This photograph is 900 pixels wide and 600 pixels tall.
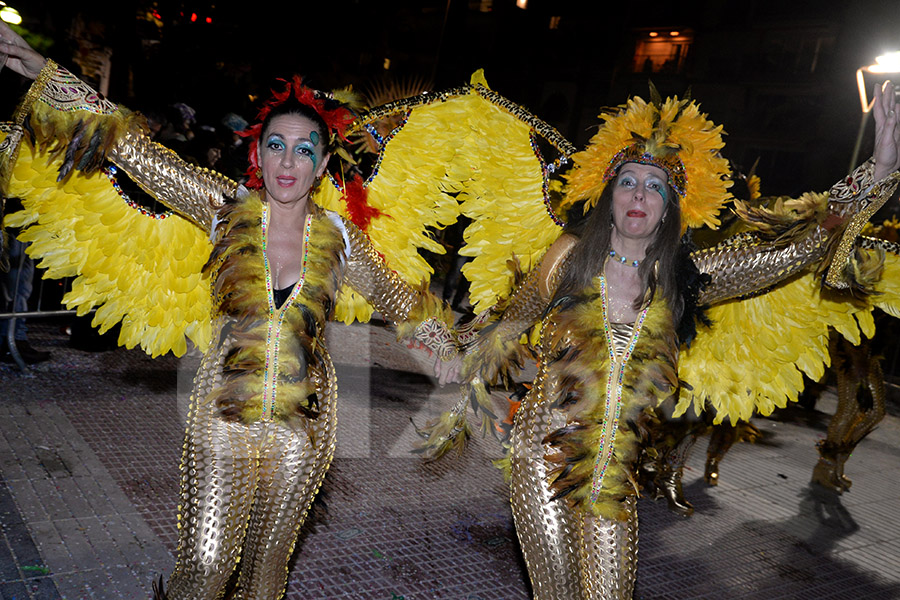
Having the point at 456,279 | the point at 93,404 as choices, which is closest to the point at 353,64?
the point at 456,279

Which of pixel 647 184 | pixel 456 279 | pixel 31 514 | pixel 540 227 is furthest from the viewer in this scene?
pixel 456 279

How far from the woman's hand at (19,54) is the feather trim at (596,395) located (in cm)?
191

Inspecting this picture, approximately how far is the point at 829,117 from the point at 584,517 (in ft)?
88.6

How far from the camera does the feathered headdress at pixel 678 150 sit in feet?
8.28

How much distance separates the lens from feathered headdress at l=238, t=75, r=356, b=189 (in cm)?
244

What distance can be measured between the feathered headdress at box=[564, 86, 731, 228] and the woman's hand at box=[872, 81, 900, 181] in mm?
453

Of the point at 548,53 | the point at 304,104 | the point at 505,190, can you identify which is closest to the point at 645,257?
the point at 505,190

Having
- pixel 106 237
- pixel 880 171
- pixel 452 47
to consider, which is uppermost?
pixel 452 47

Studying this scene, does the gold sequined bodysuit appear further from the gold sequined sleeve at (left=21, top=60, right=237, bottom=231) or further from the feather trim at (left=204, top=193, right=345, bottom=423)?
the gold sequined sleeve at (left=21, top=60, right=237, bottom=231)

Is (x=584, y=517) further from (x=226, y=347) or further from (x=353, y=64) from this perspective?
(x=353, y=64)

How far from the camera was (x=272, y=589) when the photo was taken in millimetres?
2305

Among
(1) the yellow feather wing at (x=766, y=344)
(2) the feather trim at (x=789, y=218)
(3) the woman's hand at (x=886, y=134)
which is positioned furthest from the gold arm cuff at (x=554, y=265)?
(3) the woman's hand at (x=886, y=134)

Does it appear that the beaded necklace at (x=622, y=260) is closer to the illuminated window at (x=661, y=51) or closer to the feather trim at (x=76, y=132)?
the feather trim at (x=76, y=132)

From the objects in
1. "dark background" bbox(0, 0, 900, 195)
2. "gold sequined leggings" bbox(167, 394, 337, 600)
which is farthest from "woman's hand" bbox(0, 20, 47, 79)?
"dark background" bbox(0, 0, 900, 195)
